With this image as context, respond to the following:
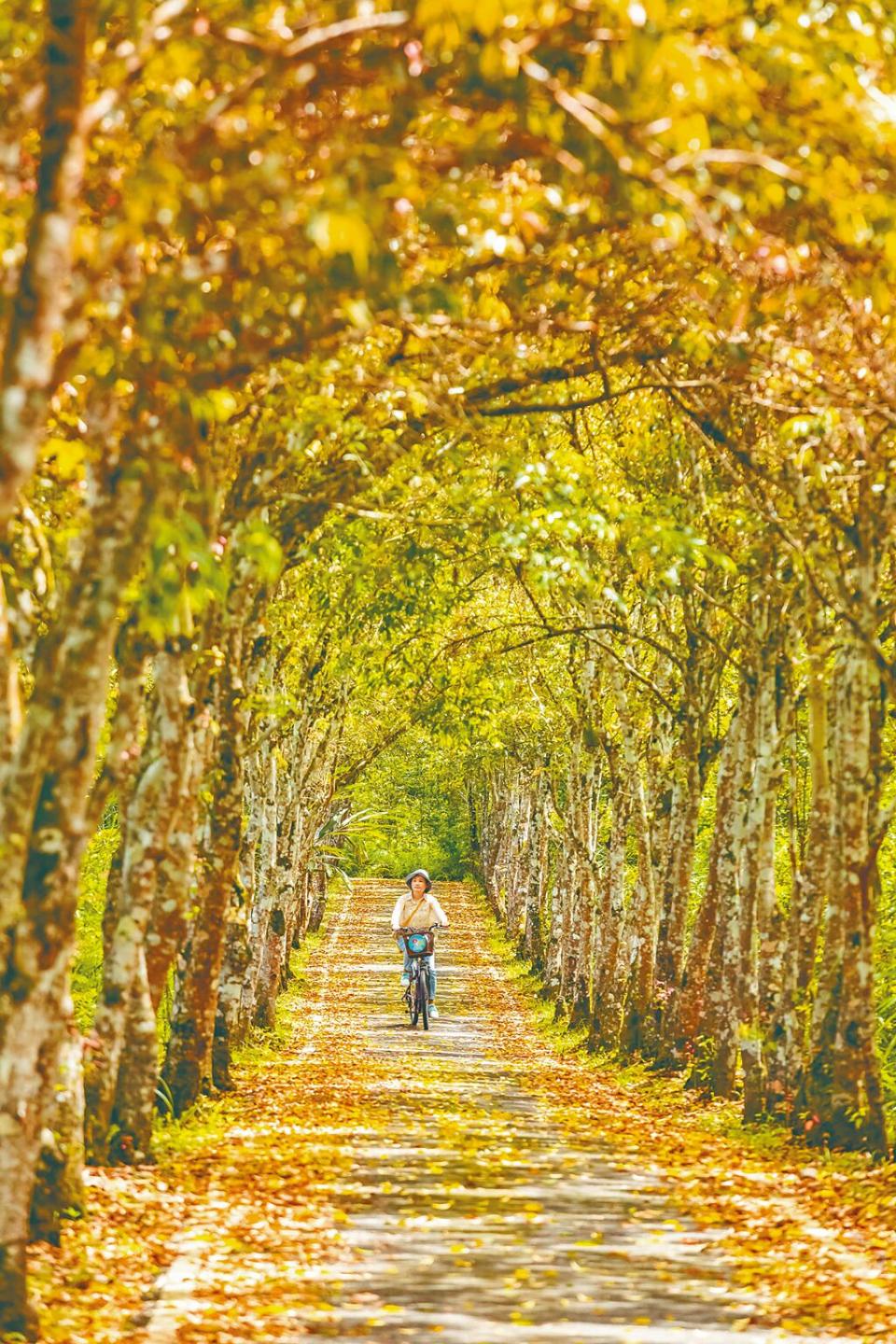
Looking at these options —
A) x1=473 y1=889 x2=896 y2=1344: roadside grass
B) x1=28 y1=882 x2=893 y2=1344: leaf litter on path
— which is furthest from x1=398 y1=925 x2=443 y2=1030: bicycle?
x1=28 y1=882 x2=893 y2=1344: leaf litter on path

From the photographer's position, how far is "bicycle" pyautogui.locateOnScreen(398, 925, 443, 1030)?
28844 mm

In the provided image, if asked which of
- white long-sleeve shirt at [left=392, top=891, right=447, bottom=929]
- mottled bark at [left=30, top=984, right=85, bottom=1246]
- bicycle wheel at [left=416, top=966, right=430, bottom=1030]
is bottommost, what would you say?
bicycle wheel at [left=416, top=966, right=430, bottom=1030]

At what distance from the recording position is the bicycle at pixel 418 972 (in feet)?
94.6

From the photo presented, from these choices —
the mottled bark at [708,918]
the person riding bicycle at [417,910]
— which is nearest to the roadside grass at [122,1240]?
the mottled bark at [708,918]

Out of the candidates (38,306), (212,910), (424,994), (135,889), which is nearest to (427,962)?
(424,994)

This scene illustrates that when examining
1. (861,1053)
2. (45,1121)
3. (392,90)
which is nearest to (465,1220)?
(45,1121)

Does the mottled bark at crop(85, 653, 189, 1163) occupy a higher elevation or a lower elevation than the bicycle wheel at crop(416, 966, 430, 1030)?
higher

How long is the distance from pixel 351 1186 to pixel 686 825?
37.0ft

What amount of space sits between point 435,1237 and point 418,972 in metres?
19.4

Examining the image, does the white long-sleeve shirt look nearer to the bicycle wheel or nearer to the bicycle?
the bicycle

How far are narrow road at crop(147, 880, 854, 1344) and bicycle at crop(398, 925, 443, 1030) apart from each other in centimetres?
677

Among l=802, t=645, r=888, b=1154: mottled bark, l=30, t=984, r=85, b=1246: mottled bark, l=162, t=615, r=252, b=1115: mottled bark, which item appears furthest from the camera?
l=162, t=615, r=252, b=1115: mottled bark

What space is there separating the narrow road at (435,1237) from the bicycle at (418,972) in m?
6.77

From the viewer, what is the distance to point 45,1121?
35.1ft
